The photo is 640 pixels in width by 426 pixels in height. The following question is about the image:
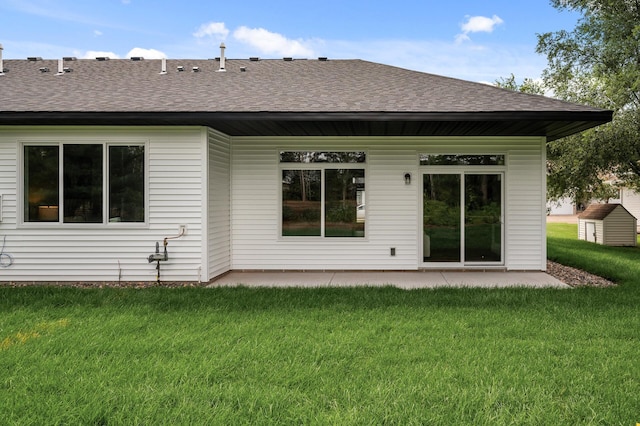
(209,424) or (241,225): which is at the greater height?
(241,225)

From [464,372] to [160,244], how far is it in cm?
552

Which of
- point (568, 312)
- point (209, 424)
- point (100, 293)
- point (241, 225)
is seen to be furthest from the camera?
point (241, 225)

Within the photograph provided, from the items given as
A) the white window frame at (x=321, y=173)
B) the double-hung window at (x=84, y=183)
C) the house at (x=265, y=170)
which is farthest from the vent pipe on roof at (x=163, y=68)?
the white window frame at (x=321, y=173)

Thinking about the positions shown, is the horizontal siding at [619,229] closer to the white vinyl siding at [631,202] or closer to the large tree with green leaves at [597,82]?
the large tree with green leaves at [597,82]

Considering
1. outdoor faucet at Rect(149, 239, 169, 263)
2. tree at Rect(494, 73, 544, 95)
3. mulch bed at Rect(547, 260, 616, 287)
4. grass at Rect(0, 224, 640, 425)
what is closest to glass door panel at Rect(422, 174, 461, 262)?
mulch bed at Rect(547, 260, 616, 287)

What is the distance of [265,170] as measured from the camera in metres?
8.92

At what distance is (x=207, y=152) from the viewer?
299 inches

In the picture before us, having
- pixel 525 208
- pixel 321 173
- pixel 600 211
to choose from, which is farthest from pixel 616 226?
pixel 321 173

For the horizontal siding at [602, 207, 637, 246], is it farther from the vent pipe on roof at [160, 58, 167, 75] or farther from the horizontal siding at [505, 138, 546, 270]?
the vent pipe on roof at [160, 58, 167, 75]

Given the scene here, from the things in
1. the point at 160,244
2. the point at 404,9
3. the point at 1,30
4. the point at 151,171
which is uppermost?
the point at 404,9

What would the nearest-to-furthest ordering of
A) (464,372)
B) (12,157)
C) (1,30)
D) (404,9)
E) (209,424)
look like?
(209,424) < (464,372) < (12,157) < (1,30) < (404,9)

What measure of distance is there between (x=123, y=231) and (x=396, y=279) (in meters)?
4.51

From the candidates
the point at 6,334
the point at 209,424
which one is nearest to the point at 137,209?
the point at 6,334

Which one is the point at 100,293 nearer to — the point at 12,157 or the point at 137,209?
the point at 137,209
